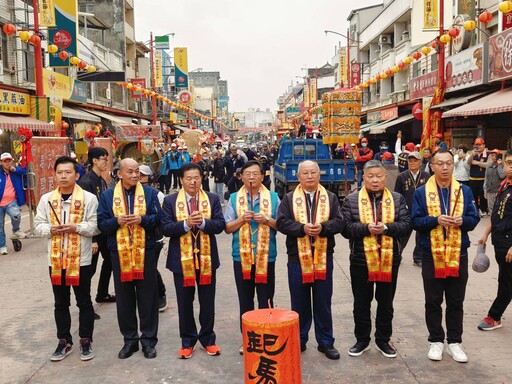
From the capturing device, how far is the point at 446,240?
4648 mm

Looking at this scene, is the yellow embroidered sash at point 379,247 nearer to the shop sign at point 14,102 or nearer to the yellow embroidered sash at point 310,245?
the yellow embroidered sash at point 310,245

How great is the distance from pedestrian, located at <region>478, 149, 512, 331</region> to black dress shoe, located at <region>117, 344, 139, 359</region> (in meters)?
3.40

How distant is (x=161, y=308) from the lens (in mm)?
6266

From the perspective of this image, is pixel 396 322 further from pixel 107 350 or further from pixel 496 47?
pixel 496 47

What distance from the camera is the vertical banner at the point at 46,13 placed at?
17.3m

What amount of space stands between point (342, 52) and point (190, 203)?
33.2 m

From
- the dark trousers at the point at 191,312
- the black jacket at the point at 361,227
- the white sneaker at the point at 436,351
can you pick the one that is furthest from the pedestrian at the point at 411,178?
the dark trousers at the point at 191,312

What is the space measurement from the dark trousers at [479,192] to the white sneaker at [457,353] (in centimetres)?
914

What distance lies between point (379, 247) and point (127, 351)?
2.43m

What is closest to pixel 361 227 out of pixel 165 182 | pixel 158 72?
pixel 165 182

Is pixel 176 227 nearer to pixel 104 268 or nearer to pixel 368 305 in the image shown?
pixel 368 305

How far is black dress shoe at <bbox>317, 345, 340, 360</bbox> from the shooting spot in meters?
4.72

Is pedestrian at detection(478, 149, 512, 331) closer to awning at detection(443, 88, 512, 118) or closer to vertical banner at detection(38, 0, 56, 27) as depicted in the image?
awning at detection(443, 88, 512, 118)

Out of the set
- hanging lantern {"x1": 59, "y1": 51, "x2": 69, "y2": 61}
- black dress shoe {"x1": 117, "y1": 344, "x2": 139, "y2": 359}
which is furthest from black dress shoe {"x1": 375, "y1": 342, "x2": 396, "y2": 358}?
hanging lantern {"x1": 59, "y1": 51, "x2": 69, "y2": 61}
